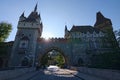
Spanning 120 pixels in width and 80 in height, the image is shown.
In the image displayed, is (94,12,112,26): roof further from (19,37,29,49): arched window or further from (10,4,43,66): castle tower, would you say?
(19,37,29,49): arched window

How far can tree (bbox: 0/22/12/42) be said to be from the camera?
3906 centimetres

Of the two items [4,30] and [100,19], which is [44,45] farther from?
[100,19]

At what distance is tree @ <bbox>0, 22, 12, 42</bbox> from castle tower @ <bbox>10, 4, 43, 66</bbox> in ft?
10.6

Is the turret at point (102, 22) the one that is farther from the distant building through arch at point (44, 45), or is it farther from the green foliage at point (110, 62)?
the green foliage at point (110, 62)

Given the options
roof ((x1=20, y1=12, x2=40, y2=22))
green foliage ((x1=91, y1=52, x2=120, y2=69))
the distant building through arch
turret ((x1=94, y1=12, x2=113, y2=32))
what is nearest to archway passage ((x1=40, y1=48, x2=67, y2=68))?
the distant building through arch

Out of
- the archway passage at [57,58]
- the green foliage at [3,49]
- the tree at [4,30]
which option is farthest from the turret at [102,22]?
the green foliage at [3,49]

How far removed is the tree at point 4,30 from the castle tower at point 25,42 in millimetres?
3230

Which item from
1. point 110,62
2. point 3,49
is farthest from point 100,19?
point 3,49

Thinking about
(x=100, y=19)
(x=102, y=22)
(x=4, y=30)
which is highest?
(x=100, y=19)

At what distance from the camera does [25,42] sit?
41.6m

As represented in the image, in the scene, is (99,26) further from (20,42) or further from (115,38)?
(20,42)

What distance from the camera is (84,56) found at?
43.8 metres

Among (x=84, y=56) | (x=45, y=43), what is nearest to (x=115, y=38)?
(x=84, y=56)

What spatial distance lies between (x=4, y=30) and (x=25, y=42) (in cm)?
709
